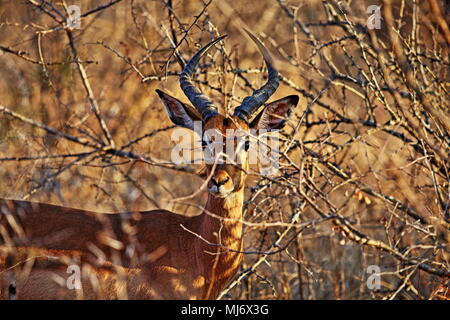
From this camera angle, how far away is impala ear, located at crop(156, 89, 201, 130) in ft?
19.1

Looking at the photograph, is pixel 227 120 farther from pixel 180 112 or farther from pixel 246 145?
pixel 180 112

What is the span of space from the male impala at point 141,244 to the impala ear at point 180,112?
0.5 inches

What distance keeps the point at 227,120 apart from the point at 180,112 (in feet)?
2.21

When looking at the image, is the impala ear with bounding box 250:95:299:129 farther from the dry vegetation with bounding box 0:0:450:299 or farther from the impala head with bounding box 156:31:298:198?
the dry vegetation with bounding box 0:0:450:299

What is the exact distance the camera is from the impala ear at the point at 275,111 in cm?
575

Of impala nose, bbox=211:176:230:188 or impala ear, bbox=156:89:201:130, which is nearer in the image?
impala nose, bbox=211:176:230:188

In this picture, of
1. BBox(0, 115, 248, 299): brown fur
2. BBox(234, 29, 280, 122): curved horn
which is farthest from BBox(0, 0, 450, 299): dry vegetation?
BBox(234, 29, 280, 122): curved horn

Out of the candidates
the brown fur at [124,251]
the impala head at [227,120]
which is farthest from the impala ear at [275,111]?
the brown fur at [124,251]

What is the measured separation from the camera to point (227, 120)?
5.43m

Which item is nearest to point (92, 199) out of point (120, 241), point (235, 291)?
point (235, 291)

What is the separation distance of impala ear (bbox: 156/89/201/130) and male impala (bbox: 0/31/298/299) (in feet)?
0.04

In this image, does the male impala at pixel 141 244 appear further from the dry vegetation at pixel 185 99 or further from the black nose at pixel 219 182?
the dry vegetation at pixel 185 99
